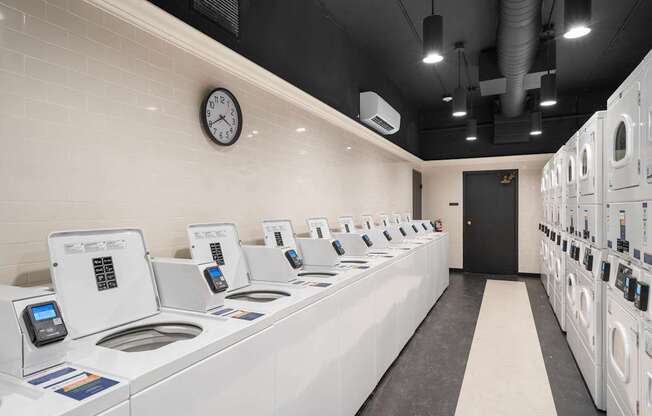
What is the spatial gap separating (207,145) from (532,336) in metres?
3.98

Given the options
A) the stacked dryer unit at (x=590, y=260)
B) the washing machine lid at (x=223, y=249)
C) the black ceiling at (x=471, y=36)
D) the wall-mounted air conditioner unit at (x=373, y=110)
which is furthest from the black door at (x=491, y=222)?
the washing machine lid at (x=223, y=249)

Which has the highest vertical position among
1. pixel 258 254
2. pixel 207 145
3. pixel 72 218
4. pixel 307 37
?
pixel 307 37

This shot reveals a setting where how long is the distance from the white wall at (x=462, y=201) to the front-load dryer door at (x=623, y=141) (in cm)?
567

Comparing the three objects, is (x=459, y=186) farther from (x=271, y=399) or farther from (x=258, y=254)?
(x=271, y=399)

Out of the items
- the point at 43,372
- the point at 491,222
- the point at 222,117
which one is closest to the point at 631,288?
the point at 43,372

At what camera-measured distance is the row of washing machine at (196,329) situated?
1.03 m

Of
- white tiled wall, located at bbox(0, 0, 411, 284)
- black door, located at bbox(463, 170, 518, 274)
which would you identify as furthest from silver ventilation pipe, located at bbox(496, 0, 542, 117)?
black door, located at bbox(463, 170, 518, 274)

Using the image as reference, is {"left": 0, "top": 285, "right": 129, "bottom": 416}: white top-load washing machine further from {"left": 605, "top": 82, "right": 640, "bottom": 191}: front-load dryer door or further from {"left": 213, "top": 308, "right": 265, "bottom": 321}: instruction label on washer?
{"left": 605, "top": 82, "right": 640, "bottom": 191}: front-load dryer door

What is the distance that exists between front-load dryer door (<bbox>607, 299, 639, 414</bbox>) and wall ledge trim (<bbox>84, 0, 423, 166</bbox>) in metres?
2.67

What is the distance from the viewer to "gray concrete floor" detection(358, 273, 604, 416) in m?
2.64

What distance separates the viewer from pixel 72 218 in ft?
5.47

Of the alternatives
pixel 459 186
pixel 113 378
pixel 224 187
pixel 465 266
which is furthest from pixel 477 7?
pixel 465 266

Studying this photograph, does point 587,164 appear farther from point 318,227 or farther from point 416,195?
point 416,195

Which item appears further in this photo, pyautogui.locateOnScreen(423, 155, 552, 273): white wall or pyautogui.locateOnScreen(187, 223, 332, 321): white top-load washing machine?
pyautogui.locateOnScreen(423, 155, 552, 273): white wall
